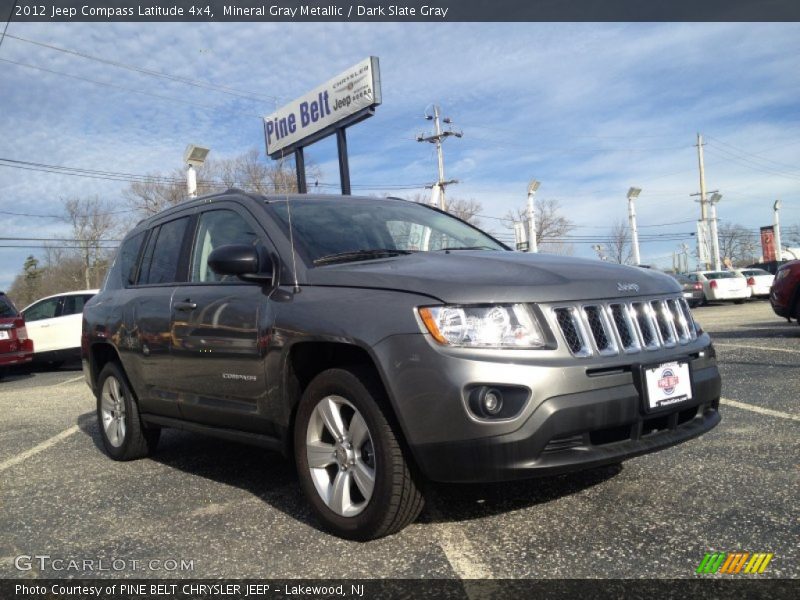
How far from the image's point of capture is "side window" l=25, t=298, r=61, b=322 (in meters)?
14.1

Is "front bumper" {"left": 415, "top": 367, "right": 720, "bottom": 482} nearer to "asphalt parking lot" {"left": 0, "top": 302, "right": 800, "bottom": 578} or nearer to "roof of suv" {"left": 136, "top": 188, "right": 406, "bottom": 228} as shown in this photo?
"asphalt parking lot" {"left": 0, "top": 302, "right": 800, "bottom": 578}

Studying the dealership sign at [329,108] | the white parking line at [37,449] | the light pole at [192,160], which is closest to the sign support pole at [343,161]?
the dealership sign at [329,108]

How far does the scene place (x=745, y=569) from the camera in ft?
8.34

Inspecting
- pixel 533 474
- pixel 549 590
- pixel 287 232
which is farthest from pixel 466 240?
pixel 549 590

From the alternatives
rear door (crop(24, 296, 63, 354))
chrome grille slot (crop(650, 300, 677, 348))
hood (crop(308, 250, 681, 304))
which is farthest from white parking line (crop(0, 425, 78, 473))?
rear door (crop(24, 296, 63, 354))

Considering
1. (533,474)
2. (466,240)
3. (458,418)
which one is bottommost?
(533,474)

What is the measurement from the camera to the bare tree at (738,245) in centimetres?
9506

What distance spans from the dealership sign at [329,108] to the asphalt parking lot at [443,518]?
47.6ft

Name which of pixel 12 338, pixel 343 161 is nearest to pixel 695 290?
pixel 343 161

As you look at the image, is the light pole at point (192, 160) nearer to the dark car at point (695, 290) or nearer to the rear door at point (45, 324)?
the rear door at point (45, 324)

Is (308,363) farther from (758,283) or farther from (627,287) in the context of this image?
(758,283)

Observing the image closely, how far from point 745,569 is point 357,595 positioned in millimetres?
1406

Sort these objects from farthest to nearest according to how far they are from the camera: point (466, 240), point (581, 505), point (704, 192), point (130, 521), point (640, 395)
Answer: point (704, 192) → point (466, 240) → point (130, 521) → point (581, 505) → point (640, 395)

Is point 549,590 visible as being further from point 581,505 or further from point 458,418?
point 581,505
